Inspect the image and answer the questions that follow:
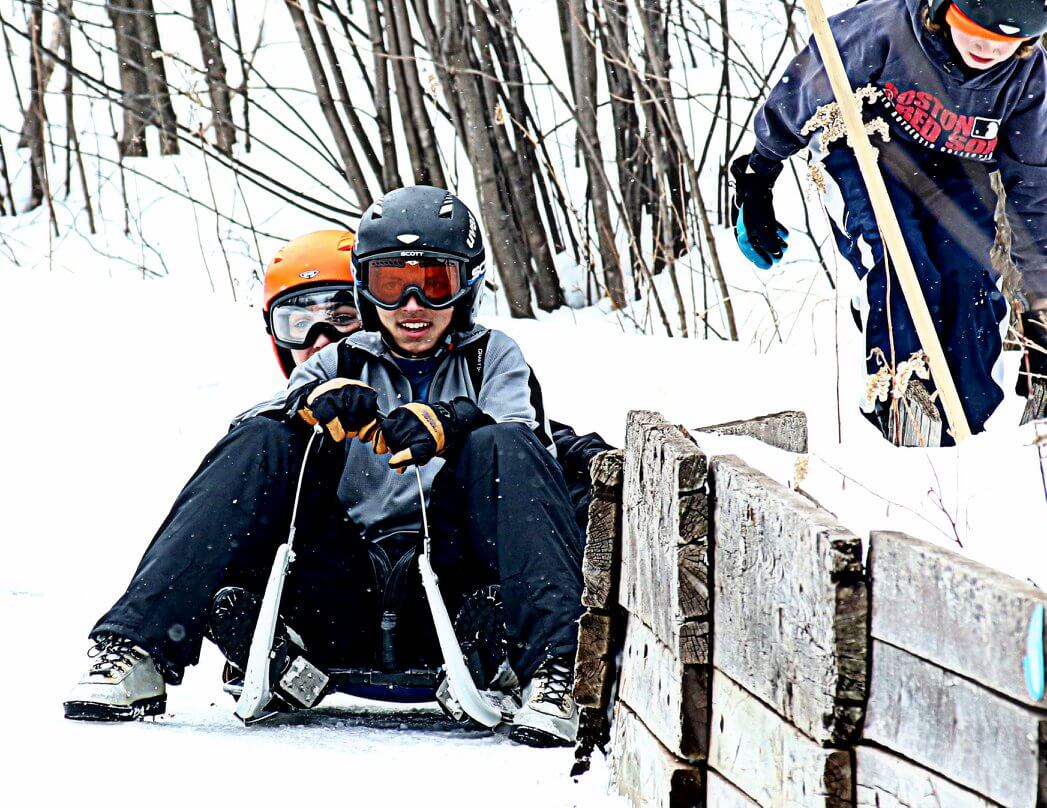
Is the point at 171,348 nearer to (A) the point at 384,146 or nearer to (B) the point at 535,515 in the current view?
(A) the point at 384,146

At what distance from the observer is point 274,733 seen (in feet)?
9.43

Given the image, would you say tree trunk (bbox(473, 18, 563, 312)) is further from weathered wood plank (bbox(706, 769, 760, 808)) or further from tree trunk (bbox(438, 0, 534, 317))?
weathered wood plank (bbox(706, 769, 760, 808))

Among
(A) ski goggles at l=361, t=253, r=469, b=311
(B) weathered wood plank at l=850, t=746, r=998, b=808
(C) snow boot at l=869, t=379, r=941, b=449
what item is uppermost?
(A) ski goggles at l=361, t=253, r=469, b=311

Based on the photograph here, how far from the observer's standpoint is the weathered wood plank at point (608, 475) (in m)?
2.26

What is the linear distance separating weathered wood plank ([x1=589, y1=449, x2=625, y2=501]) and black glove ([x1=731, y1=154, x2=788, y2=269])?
1789 millimetres

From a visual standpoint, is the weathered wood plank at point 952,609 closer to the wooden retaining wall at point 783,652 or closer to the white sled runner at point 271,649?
the wooden retaining wall at point 783,652

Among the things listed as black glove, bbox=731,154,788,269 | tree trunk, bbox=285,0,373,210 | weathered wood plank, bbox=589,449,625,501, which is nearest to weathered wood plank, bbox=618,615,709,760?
weathered wood plank, bbox=589,449,625,501

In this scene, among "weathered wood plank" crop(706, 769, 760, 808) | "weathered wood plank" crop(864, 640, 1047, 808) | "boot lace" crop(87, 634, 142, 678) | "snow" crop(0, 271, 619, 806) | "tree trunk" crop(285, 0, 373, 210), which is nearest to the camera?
"weathered wood plank" crop(864, 640, 1047, 808)

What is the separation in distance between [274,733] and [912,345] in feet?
6.41

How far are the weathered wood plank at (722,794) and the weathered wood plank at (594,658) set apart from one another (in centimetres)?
47

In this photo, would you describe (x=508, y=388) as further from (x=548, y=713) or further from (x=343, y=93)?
(x=343, y=93)

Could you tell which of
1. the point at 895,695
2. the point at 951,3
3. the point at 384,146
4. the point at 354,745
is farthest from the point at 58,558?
the point at 895,695

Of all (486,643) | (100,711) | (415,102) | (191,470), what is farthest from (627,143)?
(100,711)

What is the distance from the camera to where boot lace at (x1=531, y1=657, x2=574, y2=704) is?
2.79 m
